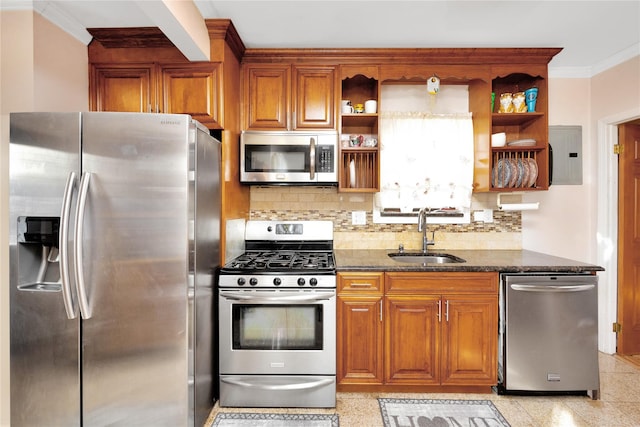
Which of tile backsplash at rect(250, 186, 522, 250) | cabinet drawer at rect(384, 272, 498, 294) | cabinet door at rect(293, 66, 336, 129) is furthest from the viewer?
tile backsplash at rect(250, 186, 522, 250)

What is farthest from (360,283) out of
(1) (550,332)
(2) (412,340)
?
(1) (550,332)

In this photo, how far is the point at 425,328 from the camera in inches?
89.7

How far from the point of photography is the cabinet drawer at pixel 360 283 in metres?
2.28

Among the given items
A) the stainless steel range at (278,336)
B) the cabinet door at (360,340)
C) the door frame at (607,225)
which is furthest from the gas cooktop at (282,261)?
the door frame at (607,225)

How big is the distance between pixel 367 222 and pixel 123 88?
2.10 meters

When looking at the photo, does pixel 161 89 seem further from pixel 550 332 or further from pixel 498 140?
pixel 550 332

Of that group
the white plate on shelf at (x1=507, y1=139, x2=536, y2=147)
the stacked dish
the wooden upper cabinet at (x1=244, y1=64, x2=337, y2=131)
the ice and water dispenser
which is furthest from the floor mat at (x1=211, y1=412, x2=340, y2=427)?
the white plate on shelf at (x1=507, y1=139, x2=536, y2=147)

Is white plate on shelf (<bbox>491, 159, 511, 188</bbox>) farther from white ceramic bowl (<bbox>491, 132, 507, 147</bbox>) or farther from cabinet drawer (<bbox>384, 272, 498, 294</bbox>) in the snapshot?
cabinet drawer (<bbox>384, 272, 498, 294</bbox>)

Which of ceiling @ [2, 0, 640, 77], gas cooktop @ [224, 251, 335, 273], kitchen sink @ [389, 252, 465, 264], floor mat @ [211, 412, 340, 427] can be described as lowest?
floor mat @ [211, 412, 340, 427]

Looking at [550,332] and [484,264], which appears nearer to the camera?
[550,332]

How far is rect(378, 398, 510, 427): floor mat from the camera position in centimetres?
202

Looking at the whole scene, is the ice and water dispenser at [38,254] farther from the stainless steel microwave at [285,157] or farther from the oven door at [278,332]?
the stainless steel microwave at [285,157]

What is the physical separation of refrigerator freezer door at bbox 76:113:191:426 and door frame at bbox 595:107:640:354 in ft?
10.7

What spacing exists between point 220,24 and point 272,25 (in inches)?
13.4
